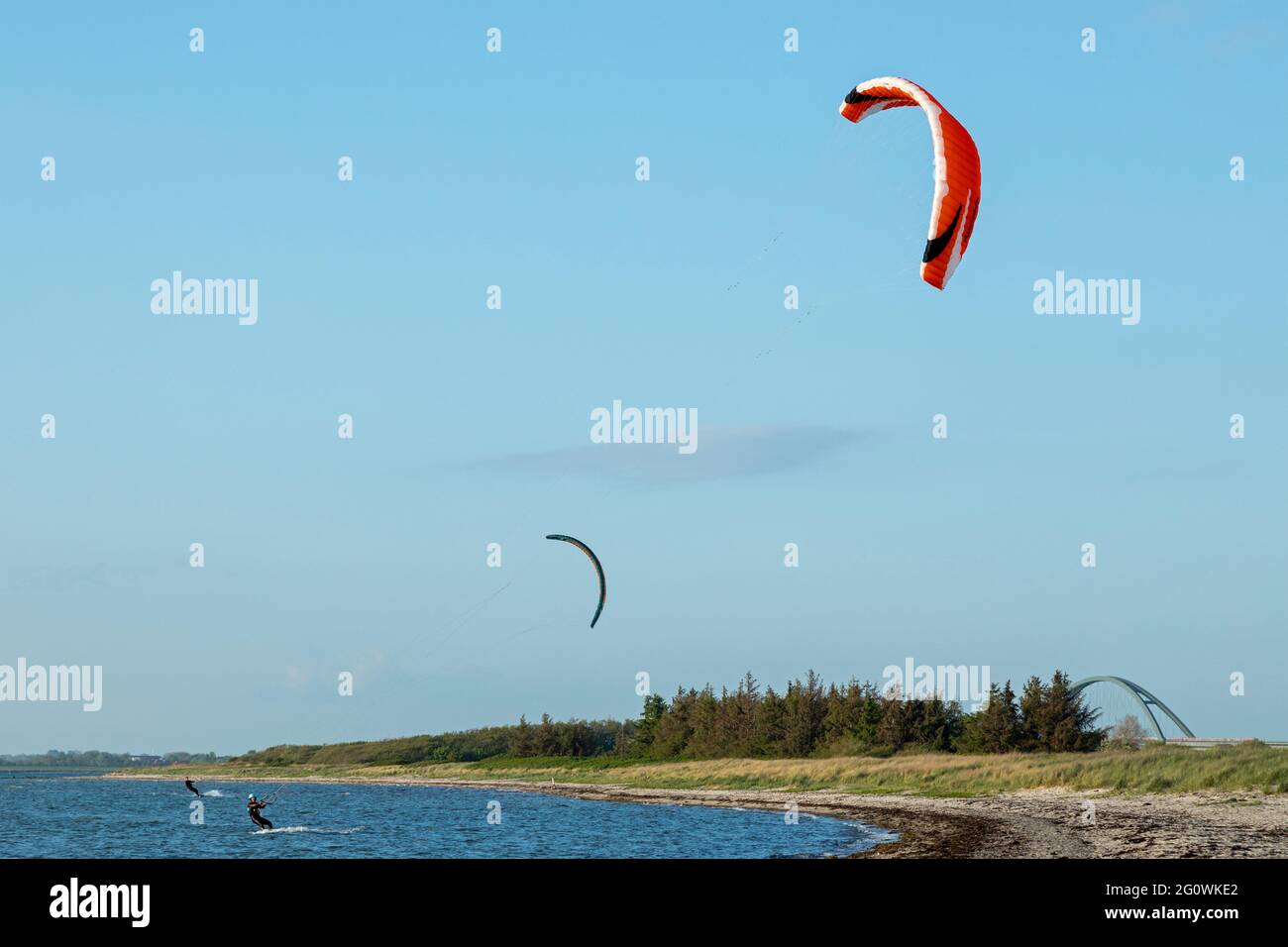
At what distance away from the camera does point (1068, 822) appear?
33625mm

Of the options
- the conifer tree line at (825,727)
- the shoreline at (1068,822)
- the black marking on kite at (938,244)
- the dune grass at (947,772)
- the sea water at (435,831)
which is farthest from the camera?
the conifer tree line at (825,727)

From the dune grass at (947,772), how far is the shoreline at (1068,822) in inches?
43.9

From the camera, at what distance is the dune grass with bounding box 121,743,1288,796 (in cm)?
3991

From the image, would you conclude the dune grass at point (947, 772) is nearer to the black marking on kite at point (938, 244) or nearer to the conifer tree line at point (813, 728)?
the conifer tree line at point (813, 728)

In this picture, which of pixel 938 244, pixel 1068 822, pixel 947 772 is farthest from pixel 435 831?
pixel 938 244

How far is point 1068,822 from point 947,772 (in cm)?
2050

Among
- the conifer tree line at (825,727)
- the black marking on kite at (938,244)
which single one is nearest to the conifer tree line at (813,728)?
the conifer tree line at (825,727)

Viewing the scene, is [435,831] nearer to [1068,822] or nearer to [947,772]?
[947,772]

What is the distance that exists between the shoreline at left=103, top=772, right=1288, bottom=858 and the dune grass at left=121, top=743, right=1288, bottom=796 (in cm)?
111

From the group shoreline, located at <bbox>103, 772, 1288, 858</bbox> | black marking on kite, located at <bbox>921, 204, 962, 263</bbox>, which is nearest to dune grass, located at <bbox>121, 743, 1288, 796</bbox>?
shoreline, located at <bbox>103, 772, 1288, 858</bbox>

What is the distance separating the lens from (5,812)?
69.6 metres

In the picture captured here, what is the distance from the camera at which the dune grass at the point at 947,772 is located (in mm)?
39906
